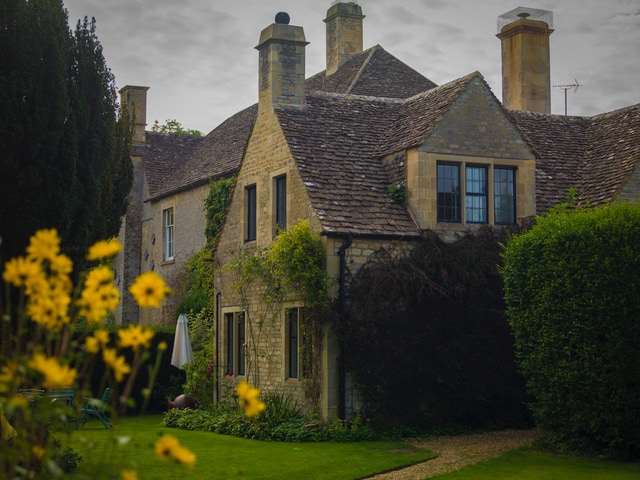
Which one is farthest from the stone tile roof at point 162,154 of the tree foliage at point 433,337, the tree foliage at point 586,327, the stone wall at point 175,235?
the tree foliage at point 586,327

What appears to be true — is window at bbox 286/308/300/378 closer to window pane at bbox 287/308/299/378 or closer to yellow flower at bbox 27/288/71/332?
window pane at bbox 287/308/299/378

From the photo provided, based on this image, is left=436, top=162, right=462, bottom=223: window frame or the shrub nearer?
the shrub

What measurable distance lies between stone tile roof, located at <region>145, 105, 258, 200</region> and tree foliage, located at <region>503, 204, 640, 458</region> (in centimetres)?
1351

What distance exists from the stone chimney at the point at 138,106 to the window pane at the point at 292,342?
58.4 ft

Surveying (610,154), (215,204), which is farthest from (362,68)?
(610,154)

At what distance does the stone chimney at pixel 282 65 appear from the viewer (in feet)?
70.5

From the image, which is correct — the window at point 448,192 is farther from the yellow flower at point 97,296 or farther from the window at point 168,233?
the yellow flower at point 97,296

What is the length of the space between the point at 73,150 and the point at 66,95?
3.33 ft

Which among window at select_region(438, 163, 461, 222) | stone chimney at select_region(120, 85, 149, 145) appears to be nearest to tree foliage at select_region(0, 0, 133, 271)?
window at select_region(438, 163, 461, 222)

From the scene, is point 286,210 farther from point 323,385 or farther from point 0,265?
point 0,265

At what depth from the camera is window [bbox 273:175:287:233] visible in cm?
2058

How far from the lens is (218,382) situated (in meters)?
22.7

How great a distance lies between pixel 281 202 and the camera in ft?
68.1

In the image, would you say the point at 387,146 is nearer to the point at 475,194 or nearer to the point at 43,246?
the point at 475,194
